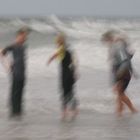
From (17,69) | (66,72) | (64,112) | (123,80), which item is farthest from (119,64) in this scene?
(17,69)

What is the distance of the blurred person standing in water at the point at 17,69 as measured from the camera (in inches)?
507

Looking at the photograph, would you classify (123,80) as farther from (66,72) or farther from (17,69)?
(17,69)

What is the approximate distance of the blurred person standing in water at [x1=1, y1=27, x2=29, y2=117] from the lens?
12867mm

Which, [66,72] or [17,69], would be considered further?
[17,69]

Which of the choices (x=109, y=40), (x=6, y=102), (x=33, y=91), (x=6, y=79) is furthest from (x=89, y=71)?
(x=109, y=40)

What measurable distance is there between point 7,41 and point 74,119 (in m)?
27.1

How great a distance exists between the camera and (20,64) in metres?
12.9

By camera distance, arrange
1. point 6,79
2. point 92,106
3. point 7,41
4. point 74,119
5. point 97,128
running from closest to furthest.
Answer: point 97,128, point 74,119, point 92,106, point 6,79, point 7,41

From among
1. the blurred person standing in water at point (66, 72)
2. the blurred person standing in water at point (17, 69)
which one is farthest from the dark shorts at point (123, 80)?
the blurred person standing in water at point (17, 69)

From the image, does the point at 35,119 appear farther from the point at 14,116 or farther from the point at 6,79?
the point at 6,79

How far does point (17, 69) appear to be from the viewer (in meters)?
12.9

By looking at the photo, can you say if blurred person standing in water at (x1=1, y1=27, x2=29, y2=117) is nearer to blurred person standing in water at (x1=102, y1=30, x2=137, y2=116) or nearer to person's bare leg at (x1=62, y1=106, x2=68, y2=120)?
person's bare leg at (x1=62, y1=106, x2=68, y2=120)

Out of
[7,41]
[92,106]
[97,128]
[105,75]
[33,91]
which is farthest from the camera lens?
[7,41]

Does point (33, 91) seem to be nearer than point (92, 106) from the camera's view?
No
